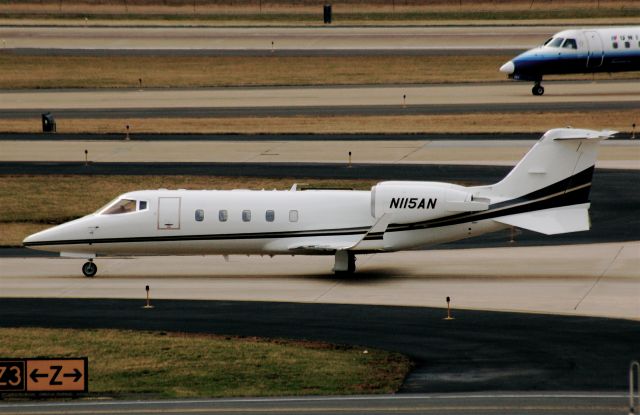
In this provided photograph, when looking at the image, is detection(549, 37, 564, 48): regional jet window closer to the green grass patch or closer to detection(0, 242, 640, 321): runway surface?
detection(0, 242, 640, 321): runway surface

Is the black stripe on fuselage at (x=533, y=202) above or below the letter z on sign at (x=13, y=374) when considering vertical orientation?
above

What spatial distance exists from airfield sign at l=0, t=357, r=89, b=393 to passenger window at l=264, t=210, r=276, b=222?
50.7ft

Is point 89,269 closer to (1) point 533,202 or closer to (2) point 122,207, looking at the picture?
(2) point 122,207

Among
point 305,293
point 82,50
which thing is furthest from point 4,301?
point 82,50

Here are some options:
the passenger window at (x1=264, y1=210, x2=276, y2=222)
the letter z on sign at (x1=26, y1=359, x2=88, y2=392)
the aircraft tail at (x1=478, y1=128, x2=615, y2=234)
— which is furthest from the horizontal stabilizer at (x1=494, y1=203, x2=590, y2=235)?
the letter z on sign at (x1=26, y1=359, x2=88, y2=392)

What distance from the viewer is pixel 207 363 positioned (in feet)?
110

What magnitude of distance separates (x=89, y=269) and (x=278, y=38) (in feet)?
252

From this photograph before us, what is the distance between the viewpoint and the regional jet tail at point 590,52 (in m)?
Answer: 86.5

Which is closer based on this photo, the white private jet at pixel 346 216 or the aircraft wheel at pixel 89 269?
the white private jet at pixel 346 216

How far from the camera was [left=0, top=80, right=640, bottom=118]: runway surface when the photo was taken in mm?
83688

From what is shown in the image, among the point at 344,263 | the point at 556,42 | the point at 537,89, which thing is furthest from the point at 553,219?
the point at 537,89

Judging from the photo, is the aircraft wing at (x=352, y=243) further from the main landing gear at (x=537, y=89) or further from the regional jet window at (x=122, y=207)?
the main landing gear at (x=537, y=89)

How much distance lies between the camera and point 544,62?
287 feet

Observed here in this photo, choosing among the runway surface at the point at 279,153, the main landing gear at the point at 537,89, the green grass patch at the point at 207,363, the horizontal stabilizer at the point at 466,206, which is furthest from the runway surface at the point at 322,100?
the green grass patch at the point at 207,363
